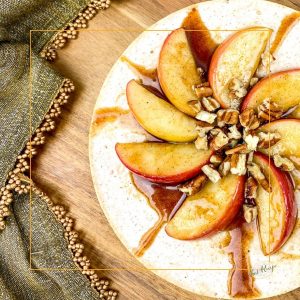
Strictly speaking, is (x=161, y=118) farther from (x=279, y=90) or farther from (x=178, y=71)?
(x=279, y=90)

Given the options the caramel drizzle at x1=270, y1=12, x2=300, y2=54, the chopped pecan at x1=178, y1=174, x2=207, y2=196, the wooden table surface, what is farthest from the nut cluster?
the wooden table surface

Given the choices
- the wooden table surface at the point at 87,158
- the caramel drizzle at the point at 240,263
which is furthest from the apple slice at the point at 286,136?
the wooden table surface at the point at 87,158

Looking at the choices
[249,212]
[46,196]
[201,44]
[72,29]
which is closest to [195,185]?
[249,212]

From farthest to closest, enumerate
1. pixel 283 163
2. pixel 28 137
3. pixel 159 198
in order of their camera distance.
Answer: pixel 28 137 → pixel 159 198 → pixel 283 163

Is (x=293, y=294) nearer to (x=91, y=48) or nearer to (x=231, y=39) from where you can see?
(x=231, y=39)

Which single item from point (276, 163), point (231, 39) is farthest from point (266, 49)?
point (276, 163)

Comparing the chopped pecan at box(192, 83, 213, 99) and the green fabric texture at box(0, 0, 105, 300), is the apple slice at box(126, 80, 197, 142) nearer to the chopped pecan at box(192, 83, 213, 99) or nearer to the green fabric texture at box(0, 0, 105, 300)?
the chopped pecan at box(192, 83, 213, 99)
